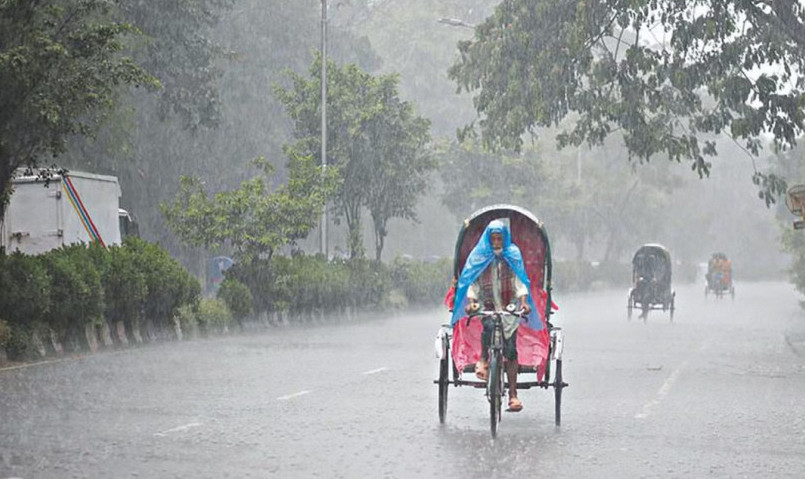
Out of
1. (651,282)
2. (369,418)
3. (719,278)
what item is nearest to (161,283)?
(369,418)

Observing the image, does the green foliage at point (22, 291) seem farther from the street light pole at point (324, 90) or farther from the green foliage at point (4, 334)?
the street light pole at point (324, 90)

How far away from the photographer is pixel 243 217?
32875mm

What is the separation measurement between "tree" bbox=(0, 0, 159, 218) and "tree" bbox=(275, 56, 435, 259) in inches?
774

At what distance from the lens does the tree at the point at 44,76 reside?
1980cm

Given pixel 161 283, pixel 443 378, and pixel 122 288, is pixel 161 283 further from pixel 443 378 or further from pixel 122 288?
pixel 443 378

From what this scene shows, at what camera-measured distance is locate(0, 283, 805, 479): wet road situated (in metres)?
10.3

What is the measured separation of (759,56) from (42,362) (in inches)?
564

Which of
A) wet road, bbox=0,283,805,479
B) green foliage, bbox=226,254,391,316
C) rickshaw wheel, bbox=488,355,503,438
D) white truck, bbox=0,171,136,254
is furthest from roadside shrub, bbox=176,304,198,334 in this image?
rickshaw wheel, bbox=488,355,503,438

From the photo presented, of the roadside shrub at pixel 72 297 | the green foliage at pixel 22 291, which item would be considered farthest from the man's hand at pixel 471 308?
the roadside shrub at pixel 72 297

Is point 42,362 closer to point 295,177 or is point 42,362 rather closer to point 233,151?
point 295,177

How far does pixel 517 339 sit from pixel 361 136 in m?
29.7

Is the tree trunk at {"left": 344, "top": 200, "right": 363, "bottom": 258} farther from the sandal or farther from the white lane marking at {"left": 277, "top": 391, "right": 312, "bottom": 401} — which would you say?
the sandal

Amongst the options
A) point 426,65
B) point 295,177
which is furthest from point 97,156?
point 426,65

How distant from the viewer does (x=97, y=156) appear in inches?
1580
